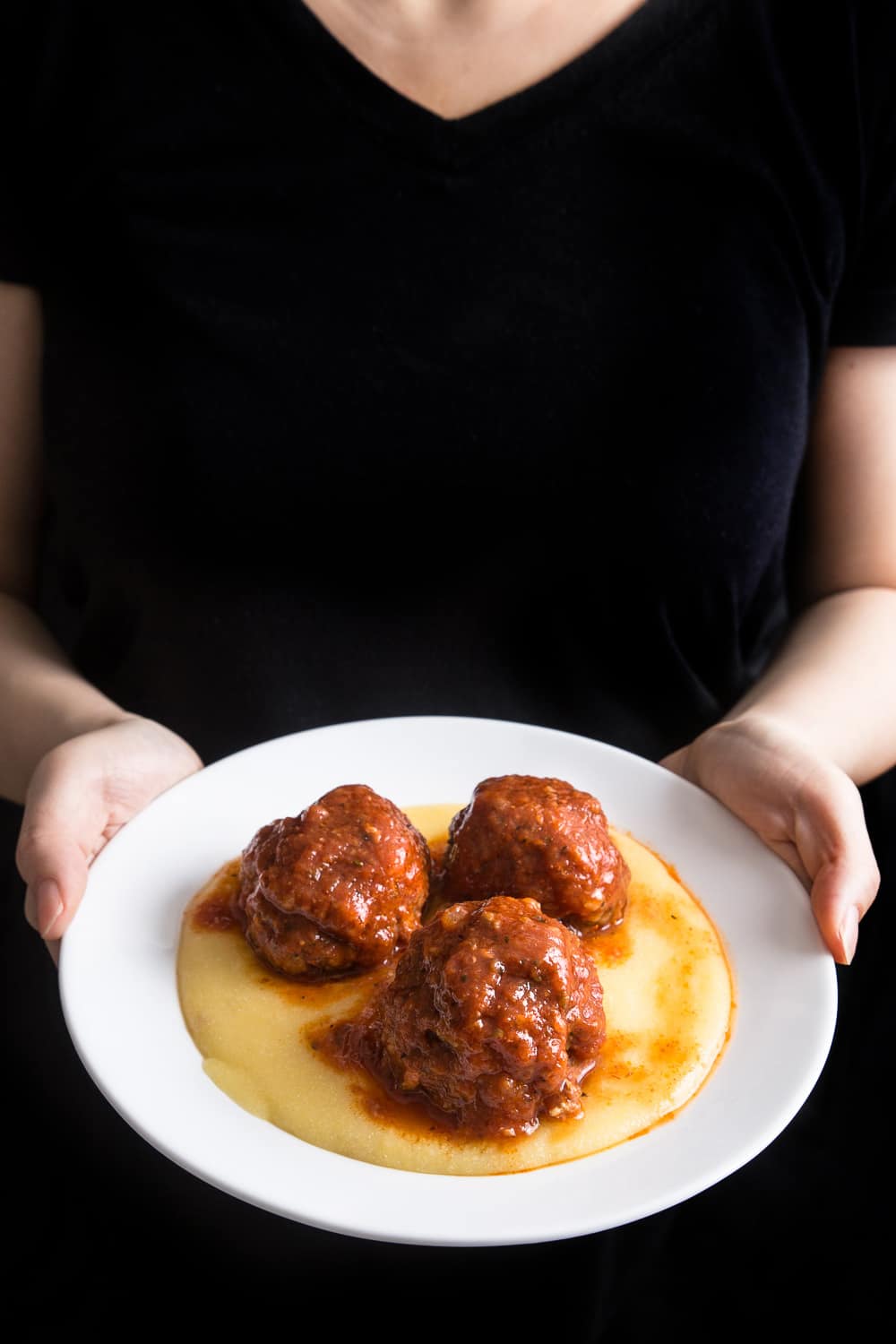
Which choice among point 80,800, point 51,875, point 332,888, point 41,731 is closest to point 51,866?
point 51,875

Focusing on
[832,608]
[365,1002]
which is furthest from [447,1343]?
[832,608]

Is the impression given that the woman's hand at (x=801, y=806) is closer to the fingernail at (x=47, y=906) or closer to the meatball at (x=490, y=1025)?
the meatball at (x=490, y=1025)

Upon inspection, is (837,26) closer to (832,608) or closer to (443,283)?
(443,283)

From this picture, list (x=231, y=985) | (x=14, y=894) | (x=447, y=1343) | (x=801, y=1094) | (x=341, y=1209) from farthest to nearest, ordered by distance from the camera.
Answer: (x=14, y=894)
(x=447, y=1343)
(x=231, y=985)
(x=801, y=1094)
(x=341, y=1209)

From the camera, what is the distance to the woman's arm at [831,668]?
5.78ft

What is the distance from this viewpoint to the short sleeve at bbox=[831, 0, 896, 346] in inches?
77.8

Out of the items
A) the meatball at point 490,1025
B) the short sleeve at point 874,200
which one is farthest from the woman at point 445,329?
the meatball at point 490,1025

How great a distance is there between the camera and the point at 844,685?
2.12 metres

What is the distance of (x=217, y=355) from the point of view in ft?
6.81

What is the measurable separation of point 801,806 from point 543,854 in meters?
0.38

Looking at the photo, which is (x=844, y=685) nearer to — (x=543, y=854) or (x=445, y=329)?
(x=543, y=854)

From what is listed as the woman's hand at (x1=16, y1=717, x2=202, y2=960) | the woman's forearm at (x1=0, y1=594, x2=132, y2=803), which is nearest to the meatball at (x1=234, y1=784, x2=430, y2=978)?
the woman's hand at (x1=16, y1=717, x2=202, y2=960)

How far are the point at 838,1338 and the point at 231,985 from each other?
60.3 inches

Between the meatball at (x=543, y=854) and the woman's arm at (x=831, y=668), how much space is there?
0.81 ft
